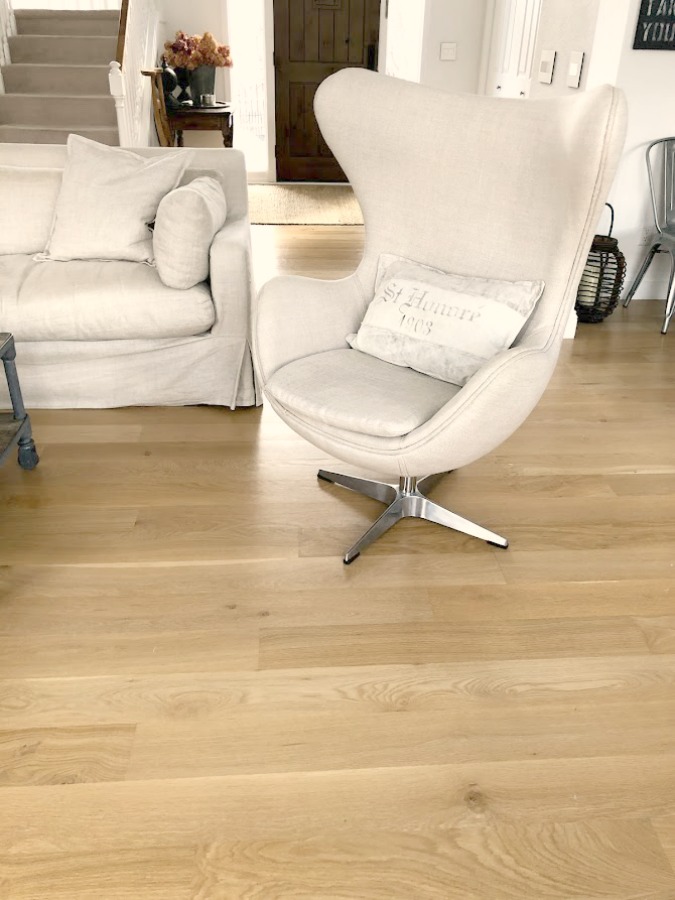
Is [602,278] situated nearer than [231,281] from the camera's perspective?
No

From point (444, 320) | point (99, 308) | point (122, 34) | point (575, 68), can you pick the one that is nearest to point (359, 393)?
point (444, 320)

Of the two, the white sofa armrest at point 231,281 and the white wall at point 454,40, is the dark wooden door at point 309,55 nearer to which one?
the white wall at point 454,40

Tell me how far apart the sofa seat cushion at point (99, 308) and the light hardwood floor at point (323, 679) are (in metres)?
0.37

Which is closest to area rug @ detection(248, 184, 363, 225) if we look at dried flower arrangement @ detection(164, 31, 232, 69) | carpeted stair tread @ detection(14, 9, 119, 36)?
dried flower arrangement @ detection(164, 31, 232, 69)

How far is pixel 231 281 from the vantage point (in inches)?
104

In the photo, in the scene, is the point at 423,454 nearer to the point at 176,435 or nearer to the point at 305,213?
the point at 176,435

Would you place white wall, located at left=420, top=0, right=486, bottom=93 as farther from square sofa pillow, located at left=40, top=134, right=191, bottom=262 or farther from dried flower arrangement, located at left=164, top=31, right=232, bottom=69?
square sofa pillow, located at left=40, top=134, right=191, bottom=262

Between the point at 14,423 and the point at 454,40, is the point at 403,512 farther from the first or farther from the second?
the point at 454,40

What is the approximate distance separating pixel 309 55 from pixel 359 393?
18.0 feet

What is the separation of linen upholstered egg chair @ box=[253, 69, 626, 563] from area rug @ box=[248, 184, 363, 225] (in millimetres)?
2996

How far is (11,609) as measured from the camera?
6.06ft

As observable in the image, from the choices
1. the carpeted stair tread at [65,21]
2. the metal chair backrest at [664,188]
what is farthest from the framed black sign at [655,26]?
the carpeted stair tread at [65,21]

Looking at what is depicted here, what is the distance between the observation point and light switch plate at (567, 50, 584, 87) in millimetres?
3523

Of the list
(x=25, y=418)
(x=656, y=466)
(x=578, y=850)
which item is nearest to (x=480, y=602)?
(x=578, y=850)
